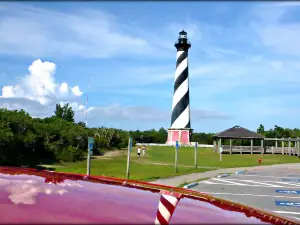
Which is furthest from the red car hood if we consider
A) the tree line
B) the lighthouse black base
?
the lighthouse black base

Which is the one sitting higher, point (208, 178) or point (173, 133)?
point (173, 133)

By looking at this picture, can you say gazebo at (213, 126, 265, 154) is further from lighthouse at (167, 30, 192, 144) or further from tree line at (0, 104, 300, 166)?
tree line at (0, 104, 300, 166)

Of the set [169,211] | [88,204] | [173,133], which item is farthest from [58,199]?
[173,133]

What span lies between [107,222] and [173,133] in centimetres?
6888

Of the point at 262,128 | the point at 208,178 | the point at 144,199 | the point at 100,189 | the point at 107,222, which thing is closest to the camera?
the point at 107,222

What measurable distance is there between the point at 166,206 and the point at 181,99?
65783 mm

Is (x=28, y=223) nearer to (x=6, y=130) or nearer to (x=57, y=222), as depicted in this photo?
(x=57, y=222)

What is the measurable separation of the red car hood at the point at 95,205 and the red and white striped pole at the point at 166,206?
3 centimetres

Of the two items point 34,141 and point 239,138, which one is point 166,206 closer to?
point 34,141

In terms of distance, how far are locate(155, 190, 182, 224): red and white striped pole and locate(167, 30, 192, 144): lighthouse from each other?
214ft

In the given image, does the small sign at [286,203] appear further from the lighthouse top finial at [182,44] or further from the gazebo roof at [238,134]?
the lighthouse top finial at [182,44]

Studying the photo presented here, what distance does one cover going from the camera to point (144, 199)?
2.97 metres

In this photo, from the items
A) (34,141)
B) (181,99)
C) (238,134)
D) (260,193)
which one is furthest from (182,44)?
(260,193)

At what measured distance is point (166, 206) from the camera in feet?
9.06
